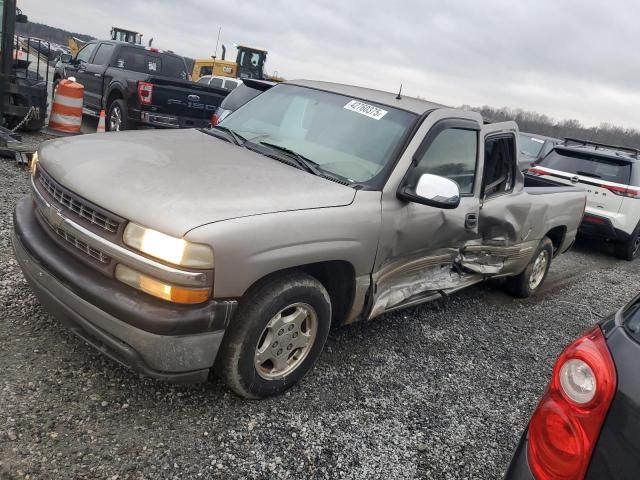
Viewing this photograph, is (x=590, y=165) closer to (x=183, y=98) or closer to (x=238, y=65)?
(x=183, y=98)

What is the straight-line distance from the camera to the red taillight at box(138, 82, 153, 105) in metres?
9.23

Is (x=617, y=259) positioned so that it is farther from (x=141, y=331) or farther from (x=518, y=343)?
(x=141, y=331)

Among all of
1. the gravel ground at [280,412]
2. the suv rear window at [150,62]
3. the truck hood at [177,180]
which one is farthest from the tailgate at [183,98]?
the truck hood at [177,180]

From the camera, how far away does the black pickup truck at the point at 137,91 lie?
369 inches

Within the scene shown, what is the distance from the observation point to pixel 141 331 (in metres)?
2.43

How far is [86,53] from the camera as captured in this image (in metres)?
12.6

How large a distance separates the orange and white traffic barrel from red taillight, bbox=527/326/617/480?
382 inches

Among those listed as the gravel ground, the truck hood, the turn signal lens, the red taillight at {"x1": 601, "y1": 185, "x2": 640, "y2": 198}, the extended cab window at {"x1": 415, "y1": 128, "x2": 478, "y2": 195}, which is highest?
the extended cab window at {"x1": 415, "y1": 128, "x2": 478, "y2": 195}

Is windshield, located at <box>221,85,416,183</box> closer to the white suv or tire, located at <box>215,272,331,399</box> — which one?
tire, located at <box>215,272,331,399</box>

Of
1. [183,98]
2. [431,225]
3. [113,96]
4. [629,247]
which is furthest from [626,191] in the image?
[113,96]

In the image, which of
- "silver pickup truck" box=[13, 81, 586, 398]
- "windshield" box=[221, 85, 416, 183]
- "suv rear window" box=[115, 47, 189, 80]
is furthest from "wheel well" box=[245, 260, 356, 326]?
"suv rear window" box=[115, 47, 189, 80]

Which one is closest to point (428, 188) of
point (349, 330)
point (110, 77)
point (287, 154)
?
point (287, 154)

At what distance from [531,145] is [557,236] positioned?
8164mm

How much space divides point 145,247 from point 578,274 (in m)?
6.87
